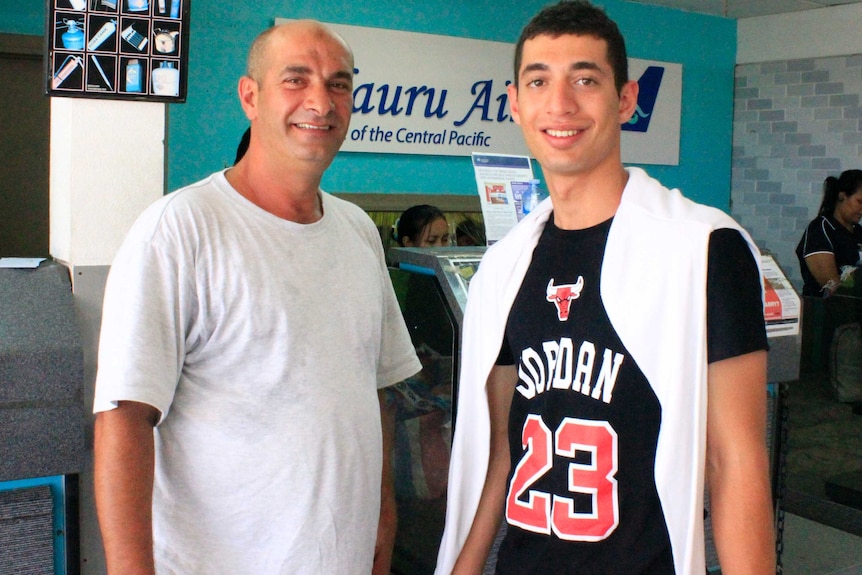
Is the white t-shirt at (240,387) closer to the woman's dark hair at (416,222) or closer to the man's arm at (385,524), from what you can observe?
the man's arm at (385,524)

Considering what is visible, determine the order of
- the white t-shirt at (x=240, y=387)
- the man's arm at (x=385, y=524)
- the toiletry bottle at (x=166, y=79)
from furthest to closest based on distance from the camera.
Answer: the toiletry bottle at (x=166, y=79) → the man's arm at (x=385, y=524) → the white t-shirt at (x=240, y=387)

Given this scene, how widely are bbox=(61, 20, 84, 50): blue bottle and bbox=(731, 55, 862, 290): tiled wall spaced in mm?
6153

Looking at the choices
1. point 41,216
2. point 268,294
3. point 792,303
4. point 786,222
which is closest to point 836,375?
point 792,303

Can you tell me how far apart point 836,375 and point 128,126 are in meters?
3.76

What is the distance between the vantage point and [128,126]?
242cm

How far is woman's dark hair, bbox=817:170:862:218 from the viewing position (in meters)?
5.91

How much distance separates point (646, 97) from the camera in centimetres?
755

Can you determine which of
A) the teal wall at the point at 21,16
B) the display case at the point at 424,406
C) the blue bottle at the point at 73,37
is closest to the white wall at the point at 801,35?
the display case at the point at 424,406

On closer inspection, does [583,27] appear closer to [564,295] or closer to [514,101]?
[514,101]

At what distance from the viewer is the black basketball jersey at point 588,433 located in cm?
146

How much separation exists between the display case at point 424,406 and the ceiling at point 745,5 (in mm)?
5371

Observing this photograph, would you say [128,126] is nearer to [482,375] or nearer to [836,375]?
[482,375]

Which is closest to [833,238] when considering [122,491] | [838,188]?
[838,188]

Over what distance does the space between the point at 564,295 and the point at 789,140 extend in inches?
270
